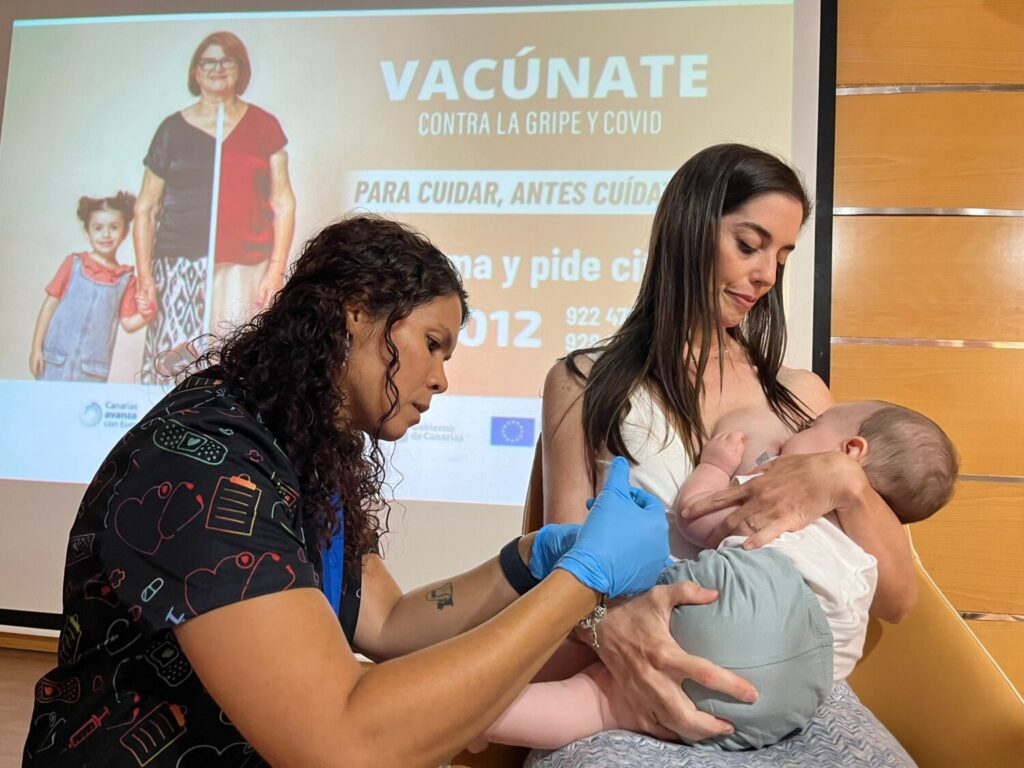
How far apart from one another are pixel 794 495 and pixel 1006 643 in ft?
7.31

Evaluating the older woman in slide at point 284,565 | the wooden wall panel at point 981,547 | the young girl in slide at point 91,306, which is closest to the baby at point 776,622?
the older woman in slide at point 284,565

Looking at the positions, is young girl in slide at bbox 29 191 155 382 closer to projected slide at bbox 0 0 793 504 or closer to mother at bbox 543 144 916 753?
projected slide at bbox 0 0 793 504

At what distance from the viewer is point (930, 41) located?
2.99 meters

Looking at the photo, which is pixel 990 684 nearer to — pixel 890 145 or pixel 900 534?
pixel 900 534

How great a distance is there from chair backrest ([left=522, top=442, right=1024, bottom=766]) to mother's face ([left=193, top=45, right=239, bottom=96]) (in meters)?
2.91

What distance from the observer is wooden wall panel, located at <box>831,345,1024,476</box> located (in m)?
2.90

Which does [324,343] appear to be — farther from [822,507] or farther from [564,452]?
[822,507]

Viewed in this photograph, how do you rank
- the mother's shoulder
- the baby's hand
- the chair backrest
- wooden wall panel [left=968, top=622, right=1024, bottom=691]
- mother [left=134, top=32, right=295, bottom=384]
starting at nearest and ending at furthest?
the chair backrest < the baby's hand < the mother's shoulder < wooden wall panel [left=968, top=622, right=1024, bottom=691] < mother [left=134, top=32, right=295, bottom=384]

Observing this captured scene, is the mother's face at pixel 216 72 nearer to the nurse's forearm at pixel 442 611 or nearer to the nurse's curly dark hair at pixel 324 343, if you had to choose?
the nurse's curly dark hair at pixel 324 343

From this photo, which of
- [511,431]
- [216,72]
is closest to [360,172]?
[216,72]

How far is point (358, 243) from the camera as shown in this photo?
1124 millimetres

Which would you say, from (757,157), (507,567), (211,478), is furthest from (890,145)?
(211,478)

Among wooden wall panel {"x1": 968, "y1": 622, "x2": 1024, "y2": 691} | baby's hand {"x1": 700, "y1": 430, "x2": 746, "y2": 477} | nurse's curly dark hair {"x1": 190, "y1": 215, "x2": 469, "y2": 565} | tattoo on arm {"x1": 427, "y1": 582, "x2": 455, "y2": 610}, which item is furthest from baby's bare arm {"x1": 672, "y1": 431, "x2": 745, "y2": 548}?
wooden wall panel {"x1": 968, "y1": 622, "x2": 1024, "y2": 691}

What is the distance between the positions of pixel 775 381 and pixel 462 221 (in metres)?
1.73
